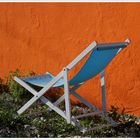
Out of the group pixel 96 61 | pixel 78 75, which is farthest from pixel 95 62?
pixel 78 75

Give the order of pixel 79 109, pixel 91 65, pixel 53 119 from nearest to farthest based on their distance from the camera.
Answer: pixel 91 65 < pixel 53 119 < pixel 79 109

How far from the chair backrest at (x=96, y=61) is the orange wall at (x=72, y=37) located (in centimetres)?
115

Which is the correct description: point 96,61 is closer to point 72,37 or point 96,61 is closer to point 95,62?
point 95,62

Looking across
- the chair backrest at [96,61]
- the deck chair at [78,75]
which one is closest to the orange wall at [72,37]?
the deck chair at [78,75]

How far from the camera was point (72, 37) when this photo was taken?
7.73m

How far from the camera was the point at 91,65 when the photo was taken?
622 cm

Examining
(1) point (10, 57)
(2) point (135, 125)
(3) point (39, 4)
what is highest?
(3) point (39, 4)

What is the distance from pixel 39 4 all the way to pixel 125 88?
1.57 meters

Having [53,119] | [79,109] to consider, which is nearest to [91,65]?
[53,119]

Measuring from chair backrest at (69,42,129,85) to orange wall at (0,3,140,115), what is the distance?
115 centimetres

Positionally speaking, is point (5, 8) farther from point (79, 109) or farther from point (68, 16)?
point (79, 109)

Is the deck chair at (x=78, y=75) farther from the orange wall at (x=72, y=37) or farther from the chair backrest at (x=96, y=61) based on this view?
the orange wall at (x=72, y=37)

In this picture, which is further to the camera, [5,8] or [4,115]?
[5,8]

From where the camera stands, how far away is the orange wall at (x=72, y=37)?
7.56 m
